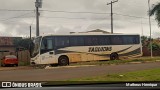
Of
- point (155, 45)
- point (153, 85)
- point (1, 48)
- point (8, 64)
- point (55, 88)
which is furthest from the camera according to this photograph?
point (1, 48)

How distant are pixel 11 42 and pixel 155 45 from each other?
3461 cm

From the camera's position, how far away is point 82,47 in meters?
31.8

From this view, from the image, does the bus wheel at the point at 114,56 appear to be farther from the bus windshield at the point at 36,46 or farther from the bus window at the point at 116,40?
the bus windshield at the point at 36,46

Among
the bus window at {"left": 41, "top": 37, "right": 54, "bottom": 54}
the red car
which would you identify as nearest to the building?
the red car

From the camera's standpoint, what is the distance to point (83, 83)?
1915 mm

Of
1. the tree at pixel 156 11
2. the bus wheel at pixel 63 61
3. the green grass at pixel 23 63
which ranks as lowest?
the green grass at pixel 23 63

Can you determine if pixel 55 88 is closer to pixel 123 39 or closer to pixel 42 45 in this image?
pixel 42 45

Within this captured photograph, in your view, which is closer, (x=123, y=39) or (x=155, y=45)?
(x=123, y=39)

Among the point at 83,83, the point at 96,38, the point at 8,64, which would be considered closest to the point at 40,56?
the point at 96,38

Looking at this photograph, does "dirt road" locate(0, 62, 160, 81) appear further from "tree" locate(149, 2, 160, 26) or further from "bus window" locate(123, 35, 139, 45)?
"bus window" locate(123, 35, 139, 45)

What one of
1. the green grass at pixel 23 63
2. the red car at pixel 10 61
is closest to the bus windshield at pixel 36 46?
the green grass at pixel 23 63

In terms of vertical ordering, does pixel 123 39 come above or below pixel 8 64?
above

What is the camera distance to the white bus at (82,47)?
97.5 ft

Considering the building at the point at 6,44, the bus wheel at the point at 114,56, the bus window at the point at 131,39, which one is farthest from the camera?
the building at the point at 6,44
